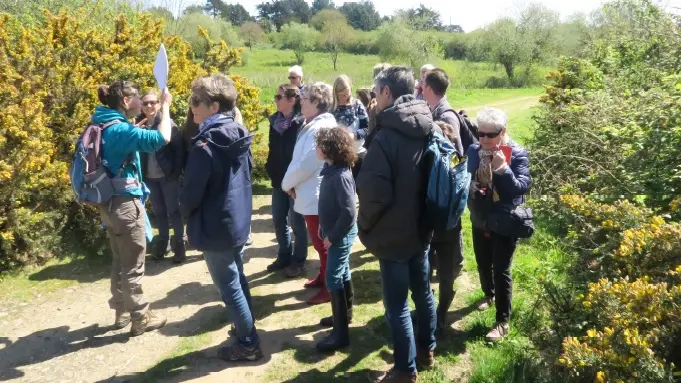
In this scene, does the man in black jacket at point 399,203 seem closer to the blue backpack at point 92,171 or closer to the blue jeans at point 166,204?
the blue backpack at point 92,171

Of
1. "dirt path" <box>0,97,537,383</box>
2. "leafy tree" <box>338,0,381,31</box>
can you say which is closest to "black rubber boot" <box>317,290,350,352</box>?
"dirt path" <box>0,97,537,383</box>

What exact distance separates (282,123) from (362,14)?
274ft

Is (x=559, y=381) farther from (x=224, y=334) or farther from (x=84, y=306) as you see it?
(x=84, y=306)

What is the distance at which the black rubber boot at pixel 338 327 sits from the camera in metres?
3.84

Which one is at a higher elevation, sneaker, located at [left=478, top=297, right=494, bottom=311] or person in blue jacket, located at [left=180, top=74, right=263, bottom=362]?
person in blue jacket, located at [left=180, top=74, right=263, bottom=362]

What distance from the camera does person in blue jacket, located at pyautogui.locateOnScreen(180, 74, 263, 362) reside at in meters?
3.37

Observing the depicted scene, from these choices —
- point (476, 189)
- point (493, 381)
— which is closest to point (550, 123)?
point (476, 189)

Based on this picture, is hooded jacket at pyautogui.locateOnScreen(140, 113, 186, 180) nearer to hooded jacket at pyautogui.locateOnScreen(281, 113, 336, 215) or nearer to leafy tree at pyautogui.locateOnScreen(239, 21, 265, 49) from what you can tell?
hooded jacket at pyautogui.locateOnScreen(281, 113, 336, 215)

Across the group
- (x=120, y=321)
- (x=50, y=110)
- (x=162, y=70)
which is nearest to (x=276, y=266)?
(x=120, y=321)

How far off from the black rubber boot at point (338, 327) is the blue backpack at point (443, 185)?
104 cm

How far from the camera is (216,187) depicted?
11.3ft

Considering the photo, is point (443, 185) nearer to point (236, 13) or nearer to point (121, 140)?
point (121, 140)

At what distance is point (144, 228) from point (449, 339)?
261cm

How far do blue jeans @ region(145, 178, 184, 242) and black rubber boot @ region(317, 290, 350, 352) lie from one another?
2489 millimetres
